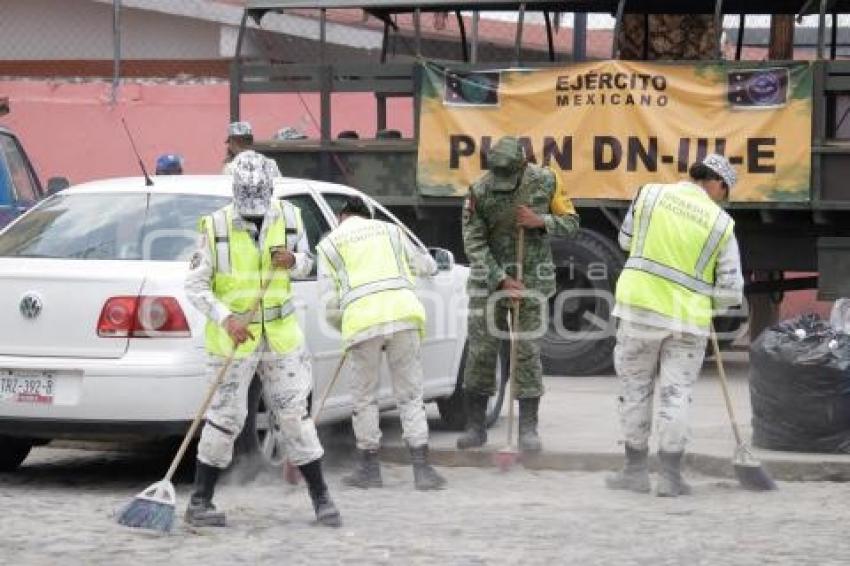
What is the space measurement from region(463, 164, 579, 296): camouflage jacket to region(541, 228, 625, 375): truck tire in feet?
12.6

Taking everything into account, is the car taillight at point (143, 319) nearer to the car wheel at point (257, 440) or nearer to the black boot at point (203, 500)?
the car wheel at point (257, 440)

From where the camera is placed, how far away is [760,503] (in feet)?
28.4

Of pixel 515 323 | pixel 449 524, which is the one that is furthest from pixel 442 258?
pixel 449 524

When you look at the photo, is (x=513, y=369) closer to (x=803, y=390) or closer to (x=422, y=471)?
(x=422, y=471)

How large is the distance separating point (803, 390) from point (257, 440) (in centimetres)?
294

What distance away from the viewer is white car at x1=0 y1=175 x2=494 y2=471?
8.26 m

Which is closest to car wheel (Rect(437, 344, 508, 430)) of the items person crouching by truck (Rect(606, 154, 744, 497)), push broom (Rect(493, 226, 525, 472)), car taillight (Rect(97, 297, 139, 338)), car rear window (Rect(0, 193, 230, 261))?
push broom (Rect(493, 226, 525, 472))

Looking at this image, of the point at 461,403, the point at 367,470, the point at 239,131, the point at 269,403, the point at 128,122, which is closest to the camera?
the point at 269,403

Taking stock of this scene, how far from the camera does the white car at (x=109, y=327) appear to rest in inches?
325

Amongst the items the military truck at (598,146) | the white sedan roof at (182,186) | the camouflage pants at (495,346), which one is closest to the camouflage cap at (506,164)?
the camouflage pants at (495,346)

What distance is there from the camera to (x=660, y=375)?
Answer: 8914mm

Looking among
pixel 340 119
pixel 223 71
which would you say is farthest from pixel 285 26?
pixel 340 119

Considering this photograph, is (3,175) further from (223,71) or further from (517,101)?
(223,71)

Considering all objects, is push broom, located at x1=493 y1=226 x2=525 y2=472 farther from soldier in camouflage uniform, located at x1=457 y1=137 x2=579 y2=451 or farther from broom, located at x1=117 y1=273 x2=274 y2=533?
broom, located at x1=117 y1=273 x2=274 y2=533
